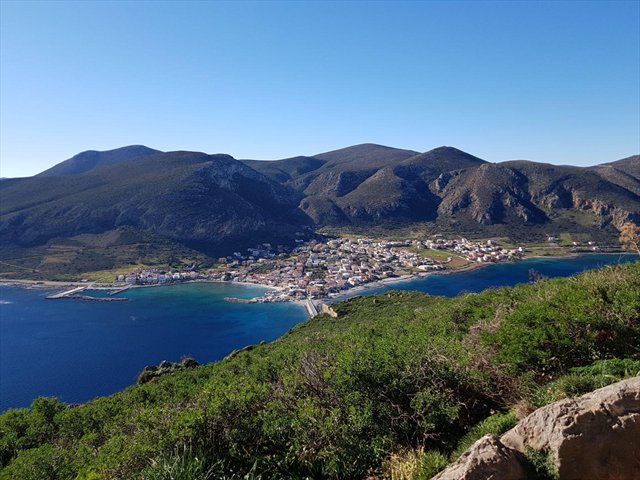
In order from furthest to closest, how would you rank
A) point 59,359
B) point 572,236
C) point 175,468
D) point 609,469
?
point 572,236 → point 59,359 → point 175,468 → point 609,469

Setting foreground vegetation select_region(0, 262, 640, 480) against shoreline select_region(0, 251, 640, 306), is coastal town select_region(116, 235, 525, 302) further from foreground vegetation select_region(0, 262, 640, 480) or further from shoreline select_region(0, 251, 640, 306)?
foreground vegetation select_region(0, 262, 640, 480)

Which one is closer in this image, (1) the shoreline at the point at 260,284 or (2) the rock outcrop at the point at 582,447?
(2) the rock outcrop at the point at 582,447

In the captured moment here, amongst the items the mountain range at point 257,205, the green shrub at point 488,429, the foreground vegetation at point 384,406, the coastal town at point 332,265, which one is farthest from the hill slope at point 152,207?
the green shrub at point 488,429

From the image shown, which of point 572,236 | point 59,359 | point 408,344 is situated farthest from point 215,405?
point 572,236

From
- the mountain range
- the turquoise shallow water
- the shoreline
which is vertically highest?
the mountain range

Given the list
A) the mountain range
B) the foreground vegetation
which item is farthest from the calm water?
the foreground vegetation

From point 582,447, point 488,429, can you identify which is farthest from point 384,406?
point 582,447

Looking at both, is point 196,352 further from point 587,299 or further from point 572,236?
point 572,236

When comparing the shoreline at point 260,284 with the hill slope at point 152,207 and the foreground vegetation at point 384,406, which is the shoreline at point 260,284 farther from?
the foreground vegetation at point 384,406
